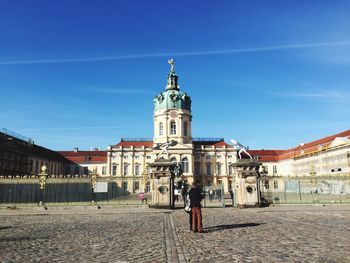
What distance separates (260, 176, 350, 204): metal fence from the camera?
23906 mm

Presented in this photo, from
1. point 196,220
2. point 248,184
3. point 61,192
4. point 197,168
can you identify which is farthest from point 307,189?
point 197,168

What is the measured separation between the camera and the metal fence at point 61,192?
23.1 meters

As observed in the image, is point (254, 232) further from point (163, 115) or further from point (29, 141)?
point (163, 115)

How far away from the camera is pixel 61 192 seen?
23438mm

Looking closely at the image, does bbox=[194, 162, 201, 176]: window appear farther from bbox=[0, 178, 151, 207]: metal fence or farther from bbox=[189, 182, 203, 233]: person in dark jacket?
bbox=[189, 182, 203, 233]: person in dark jacket

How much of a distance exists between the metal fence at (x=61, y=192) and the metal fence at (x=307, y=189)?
9248 mm

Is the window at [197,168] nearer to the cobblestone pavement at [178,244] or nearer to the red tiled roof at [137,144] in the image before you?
the red tiled roof at [137,144]

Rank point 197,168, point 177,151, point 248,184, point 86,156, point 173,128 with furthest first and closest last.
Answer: point 86,156 < point 197,168 < point 173,128 < point 177,151 < point 248,184

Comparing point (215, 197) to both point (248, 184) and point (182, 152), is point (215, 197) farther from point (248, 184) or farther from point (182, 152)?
point (182, 152)

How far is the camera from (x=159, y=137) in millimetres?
74312

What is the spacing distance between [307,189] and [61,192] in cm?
1774

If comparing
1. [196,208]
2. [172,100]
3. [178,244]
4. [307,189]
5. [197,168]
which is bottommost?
[178,244]

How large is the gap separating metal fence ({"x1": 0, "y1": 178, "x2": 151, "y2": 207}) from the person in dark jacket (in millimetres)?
12308

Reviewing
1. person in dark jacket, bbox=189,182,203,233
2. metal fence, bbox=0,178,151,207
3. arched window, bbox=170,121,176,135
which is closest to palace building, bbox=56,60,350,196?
arched window, bbox=170,121,176,135
